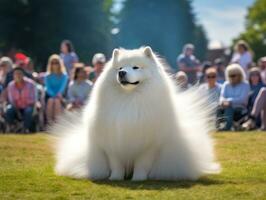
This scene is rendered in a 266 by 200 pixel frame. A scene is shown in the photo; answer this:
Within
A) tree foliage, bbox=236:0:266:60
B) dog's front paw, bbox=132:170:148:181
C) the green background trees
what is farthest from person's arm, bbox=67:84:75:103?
tree foliage, bbox=236:0:266:60

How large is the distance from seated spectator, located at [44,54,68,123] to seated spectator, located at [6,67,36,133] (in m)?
0.46

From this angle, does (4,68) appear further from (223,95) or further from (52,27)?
(52,27)

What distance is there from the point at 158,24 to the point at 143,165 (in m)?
47.2

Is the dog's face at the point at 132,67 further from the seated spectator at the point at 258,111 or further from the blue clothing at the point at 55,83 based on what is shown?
the blue clothing at the point at 55,83

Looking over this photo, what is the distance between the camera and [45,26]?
4262 centimetres

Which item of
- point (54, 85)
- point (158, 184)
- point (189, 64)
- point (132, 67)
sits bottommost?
point (158, 184)

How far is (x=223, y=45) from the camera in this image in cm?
9588

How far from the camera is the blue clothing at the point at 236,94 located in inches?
639

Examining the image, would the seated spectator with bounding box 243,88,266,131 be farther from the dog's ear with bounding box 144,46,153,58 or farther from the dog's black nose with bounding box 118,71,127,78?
the dog's black nose with bounding box 118,71,127,78

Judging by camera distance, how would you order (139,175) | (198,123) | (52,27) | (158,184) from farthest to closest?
(52,27) < (198,123) < (139,175) < (158,184)

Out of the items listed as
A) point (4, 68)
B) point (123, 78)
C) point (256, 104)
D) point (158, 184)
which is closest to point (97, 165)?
point (158, 184)

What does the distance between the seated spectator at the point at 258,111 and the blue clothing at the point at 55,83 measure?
4206 millimetres

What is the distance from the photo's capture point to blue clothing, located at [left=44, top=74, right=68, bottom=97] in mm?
17156

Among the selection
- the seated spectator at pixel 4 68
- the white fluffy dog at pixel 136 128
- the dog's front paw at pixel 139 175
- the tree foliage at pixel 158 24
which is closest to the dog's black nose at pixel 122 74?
the white fluffy dog at pixel 136 128
